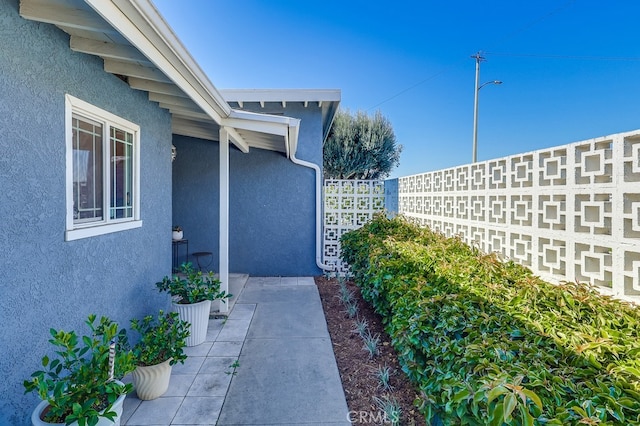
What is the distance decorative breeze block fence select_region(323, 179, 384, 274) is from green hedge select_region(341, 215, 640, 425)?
499cm

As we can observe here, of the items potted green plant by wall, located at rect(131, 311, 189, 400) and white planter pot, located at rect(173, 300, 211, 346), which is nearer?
potted green plant by wall, located at rect(131, 311, 189, 400)

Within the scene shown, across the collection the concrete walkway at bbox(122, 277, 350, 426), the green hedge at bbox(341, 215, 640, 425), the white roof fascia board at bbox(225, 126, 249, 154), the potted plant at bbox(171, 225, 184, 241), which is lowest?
the concrete walkway at bbox(122, 277, 350, 426)

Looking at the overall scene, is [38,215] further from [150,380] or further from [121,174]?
[150,380]

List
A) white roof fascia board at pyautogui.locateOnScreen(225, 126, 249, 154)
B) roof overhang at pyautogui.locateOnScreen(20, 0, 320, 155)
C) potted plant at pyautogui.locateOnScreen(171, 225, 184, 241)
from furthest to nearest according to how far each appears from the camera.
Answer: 1. potted plant at pyautogui.locateOnScreen(171, 225, 184, 241)
2. white roof fascia board at pyautogui.locateOnScreen(225, 126, 249, 154)
3. roof overhang at pyautogui.locateOnScreen(20, 0, 320, 155)

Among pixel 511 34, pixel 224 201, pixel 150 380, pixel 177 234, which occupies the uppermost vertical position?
pixel 511 34

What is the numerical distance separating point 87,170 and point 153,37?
1.52 metres

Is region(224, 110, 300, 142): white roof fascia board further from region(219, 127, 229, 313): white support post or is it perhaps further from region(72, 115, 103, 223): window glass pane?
region(72, 115, 103, 223): window glass pane

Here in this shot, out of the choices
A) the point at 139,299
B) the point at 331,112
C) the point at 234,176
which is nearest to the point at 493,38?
the point at 331,112

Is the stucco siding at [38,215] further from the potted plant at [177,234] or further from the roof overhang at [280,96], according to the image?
the roof overhang at [280,96]

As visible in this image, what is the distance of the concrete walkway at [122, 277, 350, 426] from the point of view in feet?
10.6

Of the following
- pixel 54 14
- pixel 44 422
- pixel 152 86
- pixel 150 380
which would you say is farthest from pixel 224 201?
pixel 44 422

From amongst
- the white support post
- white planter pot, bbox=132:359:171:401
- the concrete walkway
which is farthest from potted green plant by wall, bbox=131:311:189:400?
the white support post

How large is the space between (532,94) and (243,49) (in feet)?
41.7

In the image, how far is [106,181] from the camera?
142 inches
